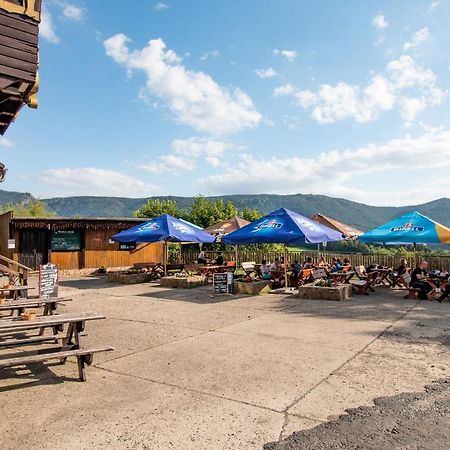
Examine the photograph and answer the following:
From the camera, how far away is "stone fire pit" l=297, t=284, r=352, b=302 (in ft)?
35.4

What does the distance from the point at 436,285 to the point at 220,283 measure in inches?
239

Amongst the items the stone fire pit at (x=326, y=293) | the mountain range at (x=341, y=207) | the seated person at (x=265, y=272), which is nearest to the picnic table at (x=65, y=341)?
the stone fire pit at (x=326, y=293)

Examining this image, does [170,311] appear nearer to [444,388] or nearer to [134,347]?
[134,347]

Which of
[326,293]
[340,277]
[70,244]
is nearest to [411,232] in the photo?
[340,277]

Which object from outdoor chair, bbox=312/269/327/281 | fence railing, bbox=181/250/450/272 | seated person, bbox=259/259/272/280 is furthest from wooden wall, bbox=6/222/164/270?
outdoor chair, bbox=312/269/327/281

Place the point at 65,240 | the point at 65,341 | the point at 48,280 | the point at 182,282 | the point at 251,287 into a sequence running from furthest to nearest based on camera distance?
the point at 65,240 → the point at 182,282 → the point at 251,287 → the point at 48,280 → the point at 65,341

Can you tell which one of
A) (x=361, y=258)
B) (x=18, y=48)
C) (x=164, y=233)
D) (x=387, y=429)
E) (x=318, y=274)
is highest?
(x=18, y=48)

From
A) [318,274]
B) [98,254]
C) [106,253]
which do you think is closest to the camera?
[318,274]

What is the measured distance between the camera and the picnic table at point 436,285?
1078 centimetres

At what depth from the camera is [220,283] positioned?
40.1 ft

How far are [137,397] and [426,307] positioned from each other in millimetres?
8023

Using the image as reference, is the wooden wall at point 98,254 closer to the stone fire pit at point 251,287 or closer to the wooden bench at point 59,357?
the stone fire pit at point 251,287

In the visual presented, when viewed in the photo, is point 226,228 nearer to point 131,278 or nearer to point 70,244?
point 131,278

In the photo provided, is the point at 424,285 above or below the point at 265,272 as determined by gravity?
below
